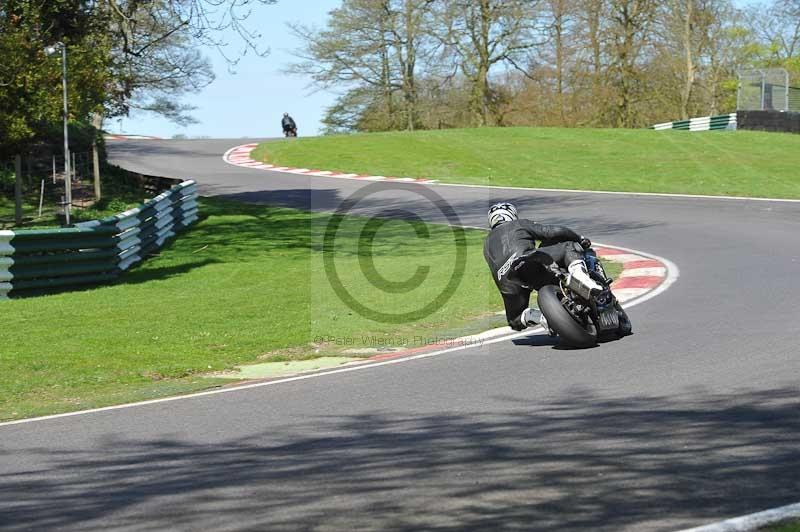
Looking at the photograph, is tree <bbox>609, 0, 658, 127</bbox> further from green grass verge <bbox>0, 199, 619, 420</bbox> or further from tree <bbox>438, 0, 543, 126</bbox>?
green grass verge <bbox>0, 199, 619, 420</bbox>

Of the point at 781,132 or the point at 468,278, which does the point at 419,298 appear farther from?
the point at 781,132

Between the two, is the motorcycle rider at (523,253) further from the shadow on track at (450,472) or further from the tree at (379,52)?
the tree at (379,52)

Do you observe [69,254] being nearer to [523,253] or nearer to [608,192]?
[523,253]

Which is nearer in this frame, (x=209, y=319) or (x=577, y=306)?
(x=577, y=306)

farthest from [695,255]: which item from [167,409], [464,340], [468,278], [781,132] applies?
[781,132]

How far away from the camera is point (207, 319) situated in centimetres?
1266

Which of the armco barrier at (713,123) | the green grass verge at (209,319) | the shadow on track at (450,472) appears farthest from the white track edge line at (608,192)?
the shadow on track at (450,472)

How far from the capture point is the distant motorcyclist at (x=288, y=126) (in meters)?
55.8

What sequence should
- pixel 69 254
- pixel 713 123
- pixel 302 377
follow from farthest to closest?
pixel 713 123
pixel 69 254
pixel 302 377

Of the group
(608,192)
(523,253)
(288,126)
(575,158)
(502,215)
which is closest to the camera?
(523,253)

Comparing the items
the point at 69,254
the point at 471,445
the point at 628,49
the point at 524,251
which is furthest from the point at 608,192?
the point at 628,49

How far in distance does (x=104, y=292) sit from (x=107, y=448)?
27.4 ft

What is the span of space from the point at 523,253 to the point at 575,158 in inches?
1103

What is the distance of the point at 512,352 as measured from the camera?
Result: 9750 millimetres
